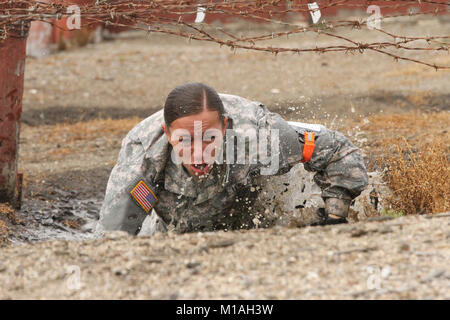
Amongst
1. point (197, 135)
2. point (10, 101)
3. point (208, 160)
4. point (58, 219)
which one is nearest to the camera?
point (197, 135)

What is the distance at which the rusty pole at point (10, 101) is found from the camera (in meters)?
3.98

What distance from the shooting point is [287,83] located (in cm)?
964

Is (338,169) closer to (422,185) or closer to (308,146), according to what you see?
(308,146)

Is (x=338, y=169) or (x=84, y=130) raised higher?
(x=338, y=169)

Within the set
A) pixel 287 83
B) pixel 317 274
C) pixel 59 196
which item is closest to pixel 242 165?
pixel 317 274

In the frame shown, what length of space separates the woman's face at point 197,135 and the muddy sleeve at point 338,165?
0.53 meters

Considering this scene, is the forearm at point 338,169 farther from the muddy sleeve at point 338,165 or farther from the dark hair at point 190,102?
the dark hair at point 190,102

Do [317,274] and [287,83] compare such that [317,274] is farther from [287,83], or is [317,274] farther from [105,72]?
[105,72]

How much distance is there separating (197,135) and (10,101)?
5.55ft

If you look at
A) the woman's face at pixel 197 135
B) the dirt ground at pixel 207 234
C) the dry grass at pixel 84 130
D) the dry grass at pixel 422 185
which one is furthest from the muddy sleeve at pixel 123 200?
the dry grass at pixel 84 130

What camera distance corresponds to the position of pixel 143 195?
3090 mm

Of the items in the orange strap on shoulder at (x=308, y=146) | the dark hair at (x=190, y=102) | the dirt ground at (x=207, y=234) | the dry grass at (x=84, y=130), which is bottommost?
the dry grass at (x=84, y=130)

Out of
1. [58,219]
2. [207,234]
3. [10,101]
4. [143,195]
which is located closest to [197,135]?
[143,195]

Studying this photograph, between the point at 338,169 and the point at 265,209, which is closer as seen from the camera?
the point at 338,169
